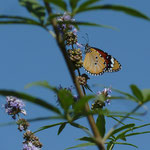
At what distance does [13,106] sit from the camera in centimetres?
286

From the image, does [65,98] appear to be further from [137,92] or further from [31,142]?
[31,142]

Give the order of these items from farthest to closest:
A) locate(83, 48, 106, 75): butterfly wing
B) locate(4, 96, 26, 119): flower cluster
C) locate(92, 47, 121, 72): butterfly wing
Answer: locate(92, 47, 121, 72): butterfly wing → locate(83, 48, 106, 75): butterfly wing → locate(4, 96, 26, 119): flower cluster

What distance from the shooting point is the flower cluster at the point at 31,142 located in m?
2.45

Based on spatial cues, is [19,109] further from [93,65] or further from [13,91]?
[93,65]

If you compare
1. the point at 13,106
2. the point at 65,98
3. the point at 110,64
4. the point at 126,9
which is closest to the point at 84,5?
the point at 126,9

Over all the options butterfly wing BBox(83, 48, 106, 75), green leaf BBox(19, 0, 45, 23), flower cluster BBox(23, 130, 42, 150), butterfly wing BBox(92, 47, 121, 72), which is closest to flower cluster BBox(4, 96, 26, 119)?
flower cluster BBox(23, 130, 42, 150)

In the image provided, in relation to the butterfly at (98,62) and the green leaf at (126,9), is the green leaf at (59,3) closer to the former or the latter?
the green leaf at (126,9)

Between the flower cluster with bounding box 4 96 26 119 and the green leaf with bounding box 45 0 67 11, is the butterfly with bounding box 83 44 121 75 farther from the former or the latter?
the green leaf with bounding box 45 0 67 11

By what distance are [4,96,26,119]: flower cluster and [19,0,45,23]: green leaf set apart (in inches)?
69.2

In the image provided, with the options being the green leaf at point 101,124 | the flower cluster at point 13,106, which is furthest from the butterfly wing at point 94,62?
the green leaf at point 101,124

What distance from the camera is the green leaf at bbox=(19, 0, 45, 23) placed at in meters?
1.12

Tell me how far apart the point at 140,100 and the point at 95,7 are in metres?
0.33

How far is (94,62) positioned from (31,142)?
273 cm

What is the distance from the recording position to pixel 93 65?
16.6 feet
